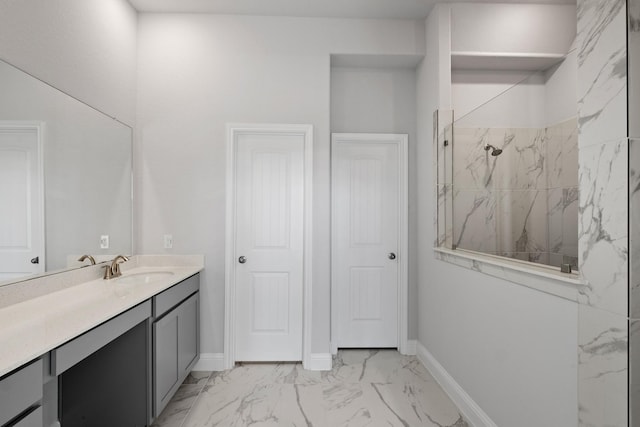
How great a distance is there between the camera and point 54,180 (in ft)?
5.77

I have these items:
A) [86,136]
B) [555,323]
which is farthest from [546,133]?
[86,136]

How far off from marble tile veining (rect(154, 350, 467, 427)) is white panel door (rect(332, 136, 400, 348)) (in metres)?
0.34

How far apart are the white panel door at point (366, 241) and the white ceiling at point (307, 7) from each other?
1.09 metres

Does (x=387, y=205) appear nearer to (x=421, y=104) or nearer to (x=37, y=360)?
(x=421, y=104)

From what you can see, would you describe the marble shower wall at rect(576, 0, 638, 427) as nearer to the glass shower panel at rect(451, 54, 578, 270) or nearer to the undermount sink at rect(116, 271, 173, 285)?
the glass shower panel at rect(451, 54, 578, 270)

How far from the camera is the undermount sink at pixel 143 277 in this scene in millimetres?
2066

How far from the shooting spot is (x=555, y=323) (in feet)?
4.27

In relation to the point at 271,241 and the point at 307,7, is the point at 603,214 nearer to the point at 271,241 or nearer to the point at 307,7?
the point at 271,241

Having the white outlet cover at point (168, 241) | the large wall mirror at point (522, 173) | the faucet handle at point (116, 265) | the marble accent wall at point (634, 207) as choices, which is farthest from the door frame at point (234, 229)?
the marble accent wall at point (634, 207)

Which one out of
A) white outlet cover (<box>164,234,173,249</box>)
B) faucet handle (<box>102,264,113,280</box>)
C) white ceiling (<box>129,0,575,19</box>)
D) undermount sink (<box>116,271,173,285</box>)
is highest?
white ceiling (<box>129,0,575,19</box>)

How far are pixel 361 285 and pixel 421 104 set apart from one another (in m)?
1.81

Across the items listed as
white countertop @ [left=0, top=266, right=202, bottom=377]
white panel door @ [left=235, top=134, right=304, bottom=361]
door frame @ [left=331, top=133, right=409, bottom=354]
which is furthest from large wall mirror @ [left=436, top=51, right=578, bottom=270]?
white countertop @ [left=0, top=266, right=202, bottom=377]

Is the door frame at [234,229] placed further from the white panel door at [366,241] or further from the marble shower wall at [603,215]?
the marble shower wall at [603,215]

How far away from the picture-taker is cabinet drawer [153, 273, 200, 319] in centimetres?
185
